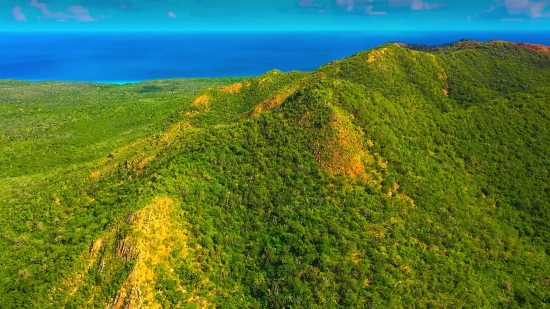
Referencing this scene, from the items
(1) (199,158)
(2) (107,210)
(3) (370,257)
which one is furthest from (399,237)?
(2) (107,210)

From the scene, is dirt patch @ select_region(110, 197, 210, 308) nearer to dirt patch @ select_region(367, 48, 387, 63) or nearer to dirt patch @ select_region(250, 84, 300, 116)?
dirt patch @ select_region(250, 84, 300, 116)

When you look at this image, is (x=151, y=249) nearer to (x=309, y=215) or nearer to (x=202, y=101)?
(x=309, y=215)

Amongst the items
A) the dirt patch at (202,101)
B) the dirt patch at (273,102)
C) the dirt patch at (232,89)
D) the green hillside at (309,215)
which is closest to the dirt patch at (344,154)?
the green hillside at (309,215)

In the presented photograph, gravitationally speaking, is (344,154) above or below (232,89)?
below

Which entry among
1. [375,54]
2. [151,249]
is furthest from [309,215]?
[375,54]

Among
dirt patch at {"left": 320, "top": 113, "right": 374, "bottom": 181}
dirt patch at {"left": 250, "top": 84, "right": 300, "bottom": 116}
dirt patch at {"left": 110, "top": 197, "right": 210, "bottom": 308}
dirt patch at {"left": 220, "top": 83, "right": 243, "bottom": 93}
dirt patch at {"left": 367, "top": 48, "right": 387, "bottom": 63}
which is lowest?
dirt patch at {"left": 110, "top": 197, "right": 210, "bottom": 308}

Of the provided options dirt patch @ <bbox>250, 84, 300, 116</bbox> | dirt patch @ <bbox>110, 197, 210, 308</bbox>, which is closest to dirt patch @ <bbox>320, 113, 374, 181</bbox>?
dirt patch @ <bbox>110, 197, 210, 308</bbox>

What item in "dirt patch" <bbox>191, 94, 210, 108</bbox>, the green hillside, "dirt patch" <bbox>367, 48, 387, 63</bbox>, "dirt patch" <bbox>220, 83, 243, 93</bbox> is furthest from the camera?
"dirt patch" <bbox>220, 83, 243, 93</bbox>

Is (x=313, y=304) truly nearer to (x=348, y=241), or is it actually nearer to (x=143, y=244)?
(x=348, y=241)
